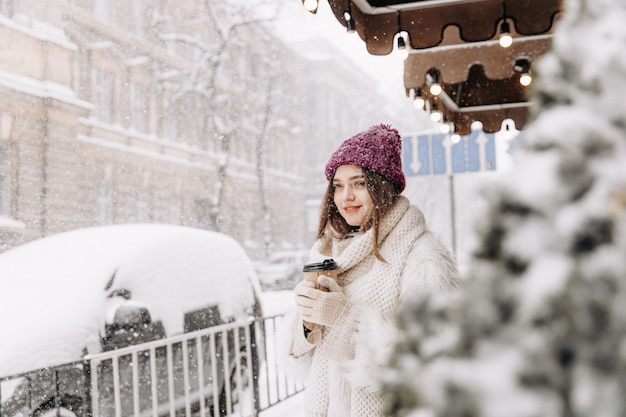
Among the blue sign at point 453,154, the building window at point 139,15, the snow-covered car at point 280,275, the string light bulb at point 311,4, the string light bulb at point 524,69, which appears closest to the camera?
the string light bulb at point 311,4

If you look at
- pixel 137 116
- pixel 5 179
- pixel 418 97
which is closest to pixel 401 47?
pixel 418 97

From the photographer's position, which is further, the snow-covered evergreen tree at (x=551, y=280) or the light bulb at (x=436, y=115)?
the light bulb at (x=436, y=115)

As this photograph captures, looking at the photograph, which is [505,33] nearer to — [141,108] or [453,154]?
[453,154]

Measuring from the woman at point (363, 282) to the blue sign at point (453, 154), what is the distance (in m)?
5.59

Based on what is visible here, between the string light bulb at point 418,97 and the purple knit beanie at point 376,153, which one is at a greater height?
the string light bulb at point 418,97

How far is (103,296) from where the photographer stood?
4.27 m

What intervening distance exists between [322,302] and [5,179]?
18.3m

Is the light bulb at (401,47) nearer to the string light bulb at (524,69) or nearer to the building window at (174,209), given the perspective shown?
the string light bulb at (524,69)

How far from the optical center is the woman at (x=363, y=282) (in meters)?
2.17

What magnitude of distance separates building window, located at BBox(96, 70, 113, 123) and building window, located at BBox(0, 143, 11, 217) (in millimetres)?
6243

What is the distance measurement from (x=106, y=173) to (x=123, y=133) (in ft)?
7.00

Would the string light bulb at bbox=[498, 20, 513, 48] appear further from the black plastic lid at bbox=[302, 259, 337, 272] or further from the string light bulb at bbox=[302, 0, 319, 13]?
the black plastic lid at bbox=[302, 259, 337, 272]

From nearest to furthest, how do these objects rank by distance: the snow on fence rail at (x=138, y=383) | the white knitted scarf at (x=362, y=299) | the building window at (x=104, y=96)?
the white knitted scarf at (x=362, y=299) < the snow on fence rail at (x=138, y=383) < the building window at (x=104, y=96)

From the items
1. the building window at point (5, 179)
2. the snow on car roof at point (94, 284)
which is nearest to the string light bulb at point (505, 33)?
the snow on car roof at point (94, 284)
